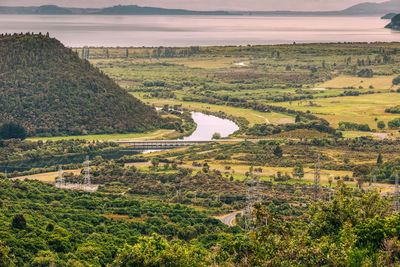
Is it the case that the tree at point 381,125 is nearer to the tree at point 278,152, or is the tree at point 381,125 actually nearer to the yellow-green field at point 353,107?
the yellow-green field at point 353,107

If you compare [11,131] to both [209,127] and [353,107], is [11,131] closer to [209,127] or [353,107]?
[209,127]

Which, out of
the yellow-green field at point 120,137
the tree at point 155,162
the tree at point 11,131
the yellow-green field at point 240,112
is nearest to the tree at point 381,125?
the yellow-green field at point 240,112

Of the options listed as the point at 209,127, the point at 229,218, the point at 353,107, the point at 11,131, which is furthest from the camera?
the point at 353,107

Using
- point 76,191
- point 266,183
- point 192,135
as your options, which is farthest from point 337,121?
point 76,191

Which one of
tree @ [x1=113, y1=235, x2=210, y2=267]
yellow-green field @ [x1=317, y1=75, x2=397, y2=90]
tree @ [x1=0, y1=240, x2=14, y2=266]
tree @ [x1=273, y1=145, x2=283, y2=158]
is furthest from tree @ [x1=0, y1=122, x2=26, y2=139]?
yellow-green field @ [x1=317, y1=75, x2=397, y2=90]

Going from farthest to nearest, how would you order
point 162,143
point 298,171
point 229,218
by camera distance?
point 162,143 < point 298,171 < point 229,218

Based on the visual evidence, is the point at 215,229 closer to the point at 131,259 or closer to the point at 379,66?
the point at 131,259

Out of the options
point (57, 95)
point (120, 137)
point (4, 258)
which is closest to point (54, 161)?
point (120, 137)
